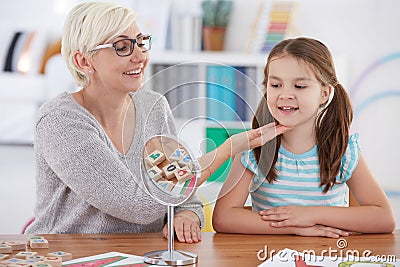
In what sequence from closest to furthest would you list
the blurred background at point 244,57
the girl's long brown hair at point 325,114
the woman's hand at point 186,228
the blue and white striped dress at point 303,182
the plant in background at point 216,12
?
1. the woman's hand at point 186,228
2. the girl's long brown hair at point 325,114
3. the blue and white striped dress at point 303,182
4. the blurred background at point 244,57
5. the plant in background at point 216,12

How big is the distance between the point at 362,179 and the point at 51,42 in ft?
14.9

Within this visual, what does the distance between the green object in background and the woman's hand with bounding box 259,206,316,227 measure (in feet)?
0.94

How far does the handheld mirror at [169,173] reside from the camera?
127 cm

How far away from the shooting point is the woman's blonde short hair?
5.39 ft

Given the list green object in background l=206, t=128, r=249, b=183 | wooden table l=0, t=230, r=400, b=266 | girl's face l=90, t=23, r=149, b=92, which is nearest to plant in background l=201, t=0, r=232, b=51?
girl's face l=90, t=23, r=149, b=92

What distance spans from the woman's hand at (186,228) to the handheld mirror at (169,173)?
0.51 ft

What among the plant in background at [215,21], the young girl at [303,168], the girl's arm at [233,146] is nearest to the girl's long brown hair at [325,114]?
the young girl at [303,168]

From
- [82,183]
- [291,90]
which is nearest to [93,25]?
[82,183]

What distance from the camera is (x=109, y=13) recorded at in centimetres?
166

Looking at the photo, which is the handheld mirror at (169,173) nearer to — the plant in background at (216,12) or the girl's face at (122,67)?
the girl's face at (122,67)

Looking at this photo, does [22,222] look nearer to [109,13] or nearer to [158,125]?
[109,13]

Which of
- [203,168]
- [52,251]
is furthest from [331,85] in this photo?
[52,251]

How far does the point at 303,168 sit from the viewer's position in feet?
5.57

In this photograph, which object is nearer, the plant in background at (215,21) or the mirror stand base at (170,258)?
the mirror stand base at (170,258)
